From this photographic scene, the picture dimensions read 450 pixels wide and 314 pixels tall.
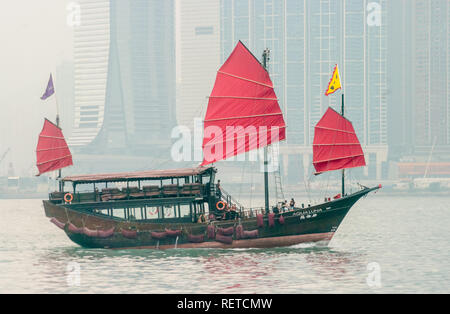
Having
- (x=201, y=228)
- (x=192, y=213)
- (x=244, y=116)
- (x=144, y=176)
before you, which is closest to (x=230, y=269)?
(x=201, y=228)

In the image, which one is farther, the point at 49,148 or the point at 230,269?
the point at 49,148

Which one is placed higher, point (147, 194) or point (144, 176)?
point (144, 176)

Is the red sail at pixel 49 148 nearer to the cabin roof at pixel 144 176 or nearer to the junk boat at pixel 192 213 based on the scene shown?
the junk boat at pixel 192 213

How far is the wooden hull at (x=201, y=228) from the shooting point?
1704 inches

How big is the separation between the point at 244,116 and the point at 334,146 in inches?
222

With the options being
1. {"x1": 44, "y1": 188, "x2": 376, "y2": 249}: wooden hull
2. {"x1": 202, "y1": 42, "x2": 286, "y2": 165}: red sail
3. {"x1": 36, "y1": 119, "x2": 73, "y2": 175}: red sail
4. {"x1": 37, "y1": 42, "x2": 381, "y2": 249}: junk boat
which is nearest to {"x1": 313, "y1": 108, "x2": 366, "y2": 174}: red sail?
{"x1": 37, "y1": 42, "x2": 381, "y2": 249}: junk boat

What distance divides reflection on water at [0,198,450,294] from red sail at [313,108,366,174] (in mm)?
4974

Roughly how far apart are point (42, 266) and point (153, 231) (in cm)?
671

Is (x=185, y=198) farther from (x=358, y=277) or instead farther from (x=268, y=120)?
(x=358, y=277)

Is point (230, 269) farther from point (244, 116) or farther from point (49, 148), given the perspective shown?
point (49, 148)

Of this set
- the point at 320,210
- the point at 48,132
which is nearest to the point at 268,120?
the point at 320,210

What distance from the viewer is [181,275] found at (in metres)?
34.7

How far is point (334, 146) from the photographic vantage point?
47.0m

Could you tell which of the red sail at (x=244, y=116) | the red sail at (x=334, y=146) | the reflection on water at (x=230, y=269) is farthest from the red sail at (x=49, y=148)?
the red sail at (x=334, y=146)
